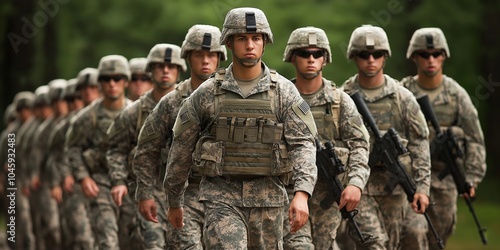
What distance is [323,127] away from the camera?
13828mm

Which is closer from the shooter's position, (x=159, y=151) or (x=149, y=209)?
(x=149, y=209)

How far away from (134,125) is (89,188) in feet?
5.17

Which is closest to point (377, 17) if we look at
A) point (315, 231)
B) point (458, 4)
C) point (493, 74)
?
point (458, 4)

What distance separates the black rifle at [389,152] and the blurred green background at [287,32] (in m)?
9.66

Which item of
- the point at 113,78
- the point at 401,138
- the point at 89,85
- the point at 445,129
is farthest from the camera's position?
the point at 89,85

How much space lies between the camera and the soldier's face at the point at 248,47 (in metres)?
11.4

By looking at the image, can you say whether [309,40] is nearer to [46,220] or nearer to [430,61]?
[430,61]

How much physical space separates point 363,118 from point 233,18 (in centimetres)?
350

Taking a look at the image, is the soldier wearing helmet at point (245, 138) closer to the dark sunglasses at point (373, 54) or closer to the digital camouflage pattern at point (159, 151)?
the digital camouflage pattern at point (159, 151)

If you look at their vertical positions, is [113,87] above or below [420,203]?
above

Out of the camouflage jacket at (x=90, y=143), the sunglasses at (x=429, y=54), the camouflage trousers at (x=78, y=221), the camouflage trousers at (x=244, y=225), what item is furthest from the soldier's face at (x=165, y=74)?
the camouflage trousers at (x=244, y=225)

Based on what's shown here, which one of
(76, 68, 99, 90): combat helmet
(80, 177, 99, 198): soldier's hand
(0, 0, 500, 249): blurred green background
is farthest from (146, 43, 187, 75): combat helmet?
(0, 0, 500, 249): blurred green background

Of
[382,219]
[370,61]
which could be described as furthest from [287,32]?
[382,219]

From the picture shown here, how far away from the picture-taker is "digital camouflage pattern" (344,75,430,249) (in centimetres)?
1480
